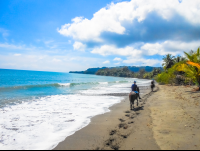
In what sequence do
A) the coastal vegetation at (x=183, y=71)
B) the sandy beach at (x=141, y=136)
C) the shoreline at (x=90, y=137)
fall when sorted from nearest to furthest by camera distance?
the sandy beach at (x=141, y=136) < the shoreline at (x=90, y=137) < the coastal vegetation at (x=183, y=71)

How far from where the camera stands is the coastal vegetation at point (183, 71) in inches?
610

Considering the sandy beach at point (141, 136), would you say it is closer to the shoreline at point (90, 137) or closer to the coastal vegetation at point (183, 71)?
the shoreline at point (90, 137)

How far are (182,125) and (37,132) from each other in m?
5.85

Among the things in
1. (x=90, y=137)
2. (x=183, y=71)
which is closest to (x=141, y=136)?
(x=90, y=137)

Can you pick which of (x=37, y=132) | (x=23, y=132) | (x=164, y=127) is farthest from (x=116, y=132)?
(x=23, y=132)

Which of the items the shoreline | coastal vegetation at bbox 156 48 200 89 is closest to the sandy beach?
the shoreline

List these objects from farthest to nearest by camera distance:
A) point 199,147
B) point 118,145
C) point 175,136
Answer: point 175,136 < point 118,145 < point 199,147

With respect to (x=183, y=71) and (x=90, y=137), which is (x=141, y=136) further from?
(x=183, y=71)

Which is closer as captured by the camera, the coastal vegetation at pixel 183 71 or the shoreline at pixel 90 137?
the shoreline at pixel 90 137

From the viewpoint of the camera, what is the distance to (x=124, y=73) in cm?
16650

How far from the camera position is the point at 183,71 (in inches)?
1057

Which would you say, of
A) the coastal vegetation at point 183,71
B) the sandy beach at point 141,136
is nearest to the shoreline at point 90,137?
the sandy beach at point 141,136

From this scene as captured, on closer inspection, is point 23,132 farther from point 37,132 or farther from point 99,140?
point 99,140

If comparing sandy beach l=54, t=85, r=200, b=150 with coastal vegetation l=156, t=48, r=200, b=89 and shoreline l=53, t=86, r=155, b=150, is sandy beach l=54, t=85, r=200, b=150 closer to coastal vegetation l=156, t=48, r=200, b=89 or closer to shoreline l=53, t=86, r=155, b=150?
shoreline l=53, t=86, r=155, b=150
